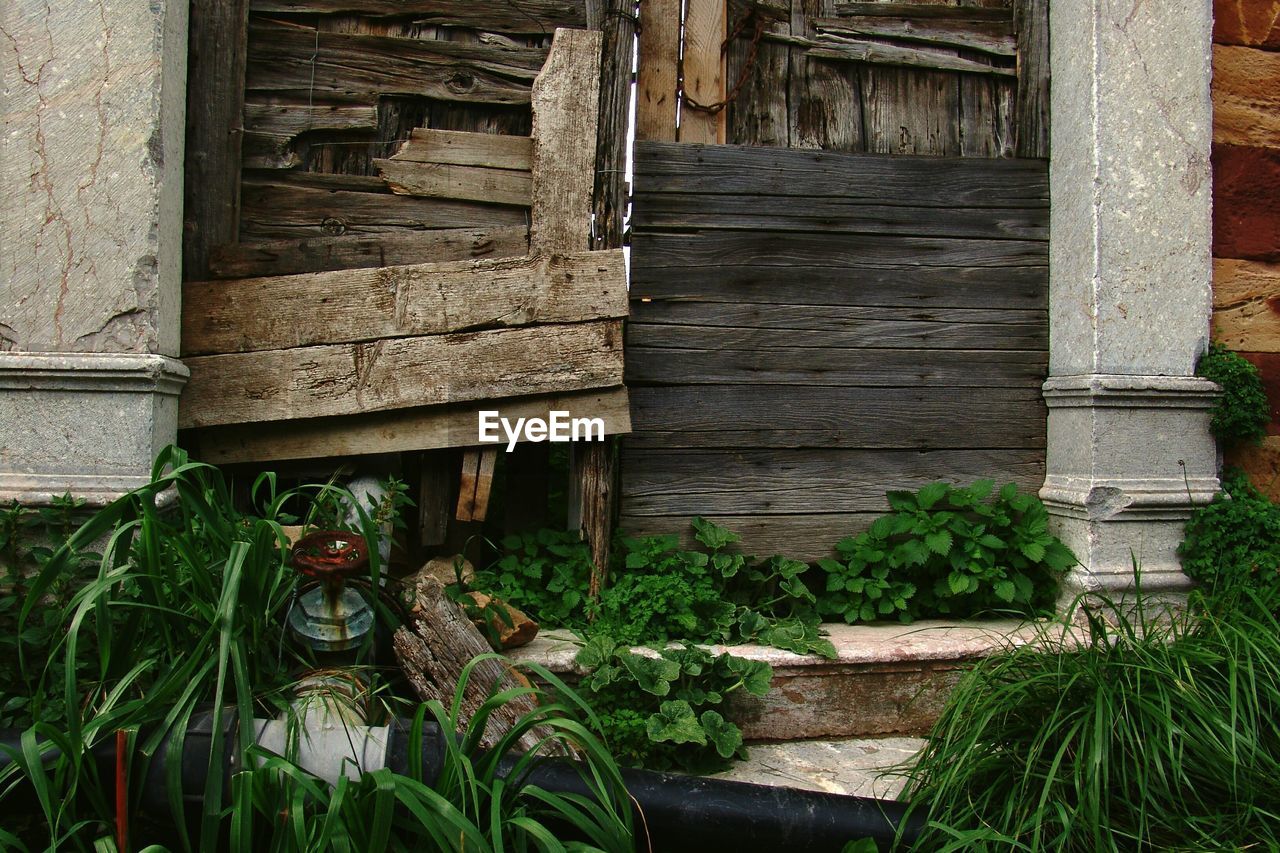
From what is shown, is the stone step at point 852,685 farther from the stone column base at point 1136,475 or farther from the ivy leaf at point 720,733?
the stone column base at point 1136,475

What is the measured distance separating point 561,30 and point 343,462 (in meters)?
1.87

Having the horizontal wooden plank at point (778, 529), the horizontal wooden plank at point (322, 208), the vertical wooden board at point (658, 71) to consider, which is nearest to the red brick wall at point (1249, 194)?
the horizontal wooden plank at point (778, 529)

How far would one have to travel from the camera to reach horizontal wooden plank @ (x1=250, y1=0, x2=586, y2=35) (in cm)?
326

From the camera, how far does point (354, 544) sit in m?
2.36

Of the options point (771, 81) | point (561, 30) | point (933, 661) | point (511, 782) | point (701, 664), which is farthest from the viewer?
point (771, 81)

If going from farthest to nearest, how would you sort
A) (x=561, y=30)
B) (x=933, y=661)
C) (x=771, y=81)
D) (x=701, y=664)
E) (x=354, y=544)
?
1. (x=771, y=81)
2. (x=561, y=30)
3. (x=933, y=661)
4. (x=701, y=664)
5. (x=354, y=544)

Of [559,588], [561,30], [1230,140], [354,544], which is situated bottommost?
[559,588]

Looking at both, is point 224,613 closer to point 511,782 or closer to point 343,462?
point 511,782

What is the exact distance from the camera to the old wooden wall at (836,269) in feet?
11.4

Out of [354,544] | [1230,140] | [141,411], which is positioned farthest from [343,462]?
[1230,140]

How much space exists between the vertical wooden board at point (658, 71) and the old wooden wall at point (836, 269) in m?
0.01

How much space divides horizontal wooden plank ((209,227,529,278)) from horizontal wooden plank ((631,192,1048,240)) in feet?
2.00

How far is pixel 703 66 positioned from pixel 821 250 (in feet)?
3.03

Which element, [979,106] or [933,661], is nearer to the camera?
[933,661]
